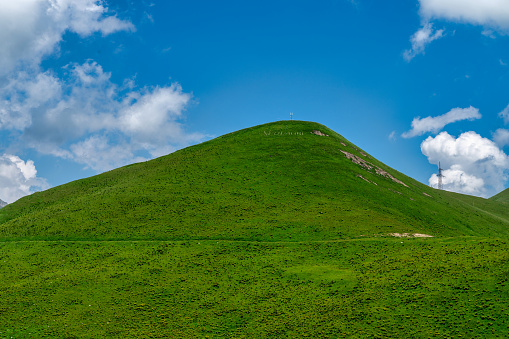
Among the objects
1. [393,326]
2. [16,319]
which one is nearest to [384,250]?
[393,326]

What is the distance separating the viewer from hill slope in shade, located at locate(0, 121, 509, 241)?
229 ft

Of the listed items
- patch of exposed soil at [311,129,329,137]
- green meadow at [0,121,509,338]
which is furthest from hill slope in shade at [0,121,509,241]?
patch of exposed soil at [311,129,329,137]

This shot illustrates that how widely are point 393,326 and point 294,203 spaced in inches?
1809

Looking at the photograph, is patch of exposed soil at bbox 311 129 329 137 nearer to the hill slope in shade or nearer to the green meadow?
the hill slope in shade

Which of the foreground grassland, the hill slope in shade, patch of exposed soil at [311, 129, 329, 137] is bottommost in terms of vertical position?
the foreground grassland

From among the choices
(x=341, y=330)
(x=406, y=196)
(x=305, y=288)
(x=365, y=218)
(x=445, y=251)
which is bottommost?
(x=341, y=330)

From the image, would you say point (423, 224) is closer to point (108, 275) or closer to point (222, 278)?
point (222, 278)

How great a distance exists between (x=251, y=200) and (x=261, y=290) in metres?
36.9

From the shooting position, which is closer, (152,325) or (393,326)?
(393,326)

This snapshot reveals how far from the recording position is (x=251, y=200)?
8219cm

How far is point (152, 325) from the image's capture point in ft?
132

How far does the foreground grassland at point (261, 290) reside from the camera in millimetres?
37031

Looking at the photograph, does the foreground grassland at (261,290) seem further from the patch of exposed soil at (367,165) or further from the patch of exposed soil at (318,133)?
the patch of exposed soil at (318,133)

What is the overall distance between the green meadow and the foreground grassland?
0.19 meters
